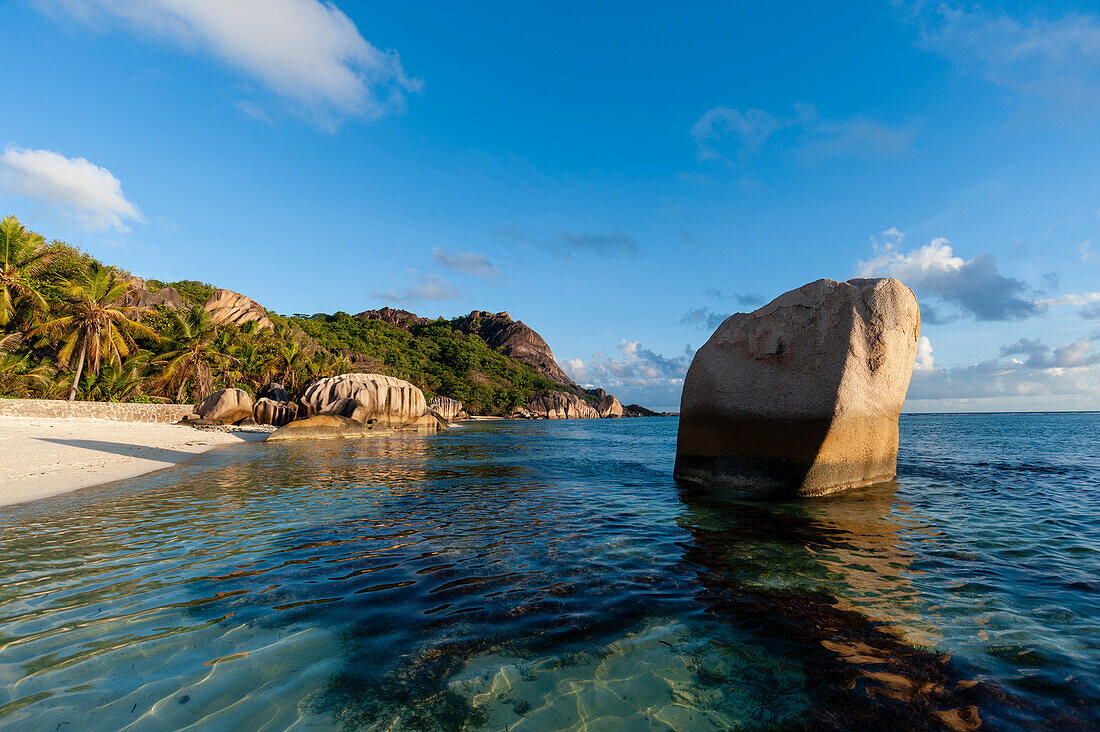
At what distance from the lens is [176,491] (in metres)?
9.64

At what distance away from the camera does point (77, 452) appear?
45.6ft

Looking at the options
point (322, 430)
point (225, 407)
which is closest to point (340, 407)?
point (322, 430)

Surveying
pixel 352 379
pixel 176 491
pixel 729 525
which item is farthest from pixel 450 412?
pixel 729 525

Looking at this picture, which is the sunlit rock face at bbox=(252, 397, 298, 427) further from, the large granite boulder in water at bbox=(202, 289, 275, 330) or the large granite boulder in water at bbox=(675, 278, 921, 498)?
the large granite boulder in water at bbox=(675, 278, 921, 498)

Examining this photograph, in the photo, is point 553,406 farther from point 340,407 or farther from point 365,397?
point 340,407

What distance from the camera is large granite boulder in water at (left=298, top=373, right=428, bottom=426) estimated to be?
32719 mm

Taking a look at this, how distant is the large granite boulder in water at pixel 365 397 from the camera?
107ft

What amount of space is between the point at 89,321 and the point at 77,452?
21276mm

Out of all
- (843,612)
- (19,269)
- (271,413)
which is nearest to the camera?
(843,612)

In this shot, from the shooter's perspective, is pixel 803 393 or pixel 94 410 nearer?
pixel 803 393

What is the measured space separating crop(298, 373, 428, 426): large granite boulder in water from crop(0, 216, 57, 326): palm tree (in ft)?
51.5

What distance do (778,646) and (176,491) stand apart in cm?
1135

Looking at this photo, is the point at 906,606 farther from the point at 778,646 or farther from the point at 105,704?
the point at 105,704

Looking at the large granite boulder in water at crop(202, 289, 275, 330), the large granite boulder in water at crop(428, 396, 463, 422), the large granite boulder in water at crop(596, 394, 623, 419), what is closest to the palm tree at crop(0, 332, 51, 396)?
the large granite boulder in water at crop(202, 289, 275, 330)
